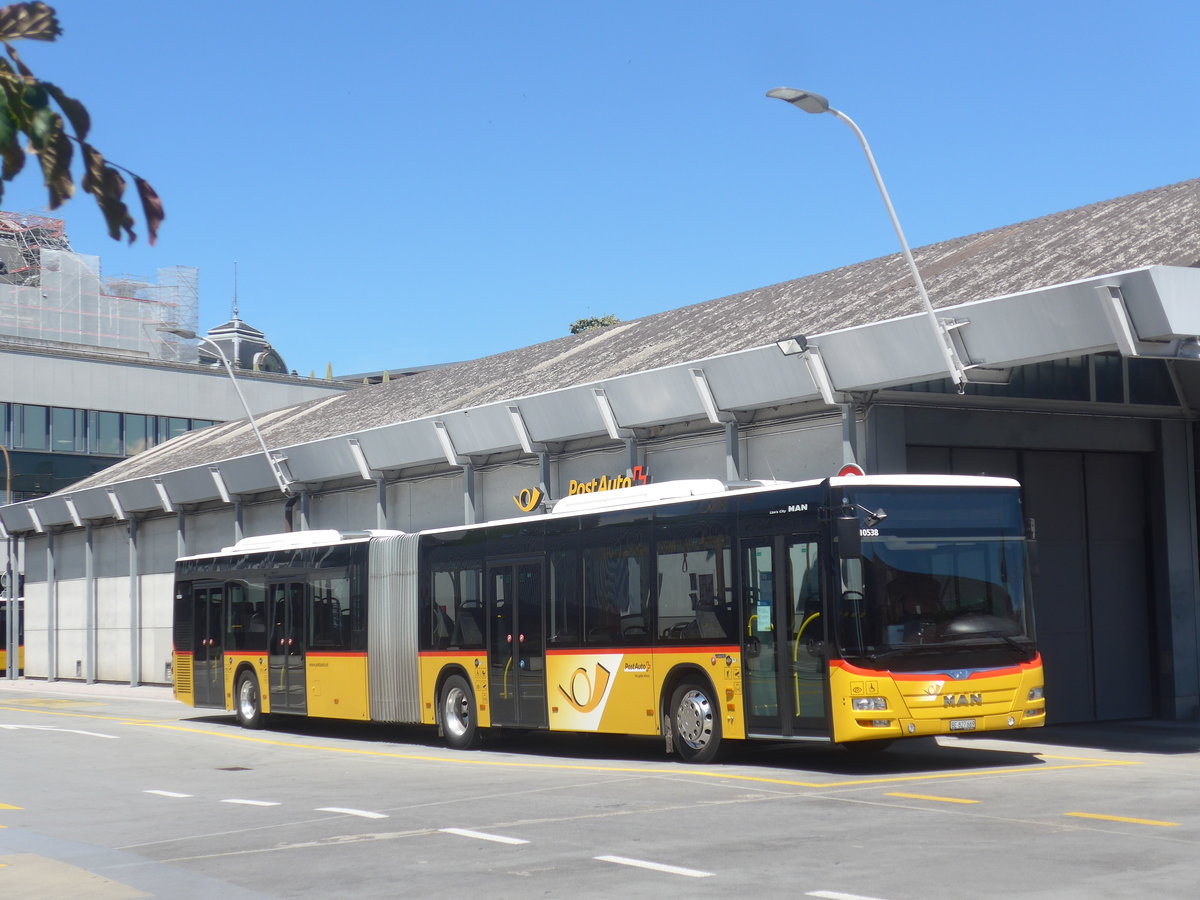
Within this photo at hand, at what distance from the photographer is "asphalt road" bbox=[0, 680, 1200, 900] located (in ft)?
30.7

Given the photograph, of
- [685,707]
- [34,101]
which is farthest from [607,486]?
[34,101]

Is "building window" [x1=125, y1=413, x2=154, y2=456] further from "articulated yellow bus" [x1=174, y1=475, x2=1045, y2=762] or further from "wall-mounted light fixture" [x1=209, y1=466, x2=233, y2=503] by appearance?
"articulated yellow bus" [x1=174, y1=475, x2=1045, y2=762]

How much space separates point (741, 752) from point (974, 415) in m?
6.62

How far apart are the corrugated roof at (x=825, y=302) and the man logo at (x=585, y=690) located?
7748 mm

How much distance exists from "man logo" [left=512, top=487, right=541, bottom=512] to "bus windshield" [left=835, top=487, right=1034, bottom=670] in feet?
41.2

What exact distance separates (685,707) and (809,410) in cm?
633

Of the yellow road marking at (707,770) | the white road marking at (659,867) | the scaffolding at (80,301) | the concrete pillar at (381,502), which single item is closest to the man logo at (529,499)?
the concrete pillar at (381,502)

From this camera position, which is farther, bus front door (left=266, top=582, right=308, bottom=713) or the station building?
bus front door (left=266, top=582, right=308, bottom=713)

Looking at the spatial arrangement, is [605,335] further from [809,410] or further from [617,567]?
[617,567]

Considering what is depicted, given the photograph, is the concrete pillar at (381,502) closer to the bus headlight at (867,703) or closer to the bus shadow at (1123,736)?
the bus shadow at (1123,736)

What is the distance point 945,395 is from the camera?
2130cm

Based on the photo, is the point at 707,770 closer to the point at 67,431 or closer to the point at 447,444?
the point at 447,444

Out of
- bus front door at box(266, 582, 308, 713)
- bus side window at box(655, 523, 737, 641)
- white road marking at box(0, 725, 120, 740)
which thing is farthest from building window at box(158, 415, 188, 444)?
bus side window at box(655, 523, 737, 641)

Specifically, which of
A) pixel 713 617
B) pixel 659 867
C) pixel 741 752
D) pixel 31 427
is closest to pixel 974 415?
pixel 741 752
